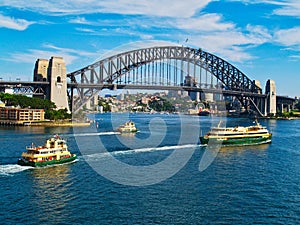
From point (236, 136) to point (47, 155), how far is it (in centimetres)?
1359

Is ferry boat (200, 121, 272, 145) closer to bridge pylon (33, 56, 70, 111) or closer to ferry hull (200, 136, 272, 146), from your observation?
ferry hull (200, 136, 272, 146)

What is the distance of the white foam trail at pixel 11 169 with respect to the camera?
15.3m

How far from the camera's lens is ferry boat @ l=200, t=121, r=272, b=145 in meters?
25.5

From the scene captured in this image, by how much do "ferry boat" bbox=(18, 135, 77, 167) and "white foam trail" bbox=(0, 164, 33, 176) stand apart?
0.88 ft

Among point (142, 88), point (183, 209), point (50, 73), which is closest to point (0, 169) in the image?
point (183, 209)

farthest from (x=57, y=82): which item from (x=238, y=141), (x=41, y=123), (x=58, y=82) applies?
(x=238, y=141)

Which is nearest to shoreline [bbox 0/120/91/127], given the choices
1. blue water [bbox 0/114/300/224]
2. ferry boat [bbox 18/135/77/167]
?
blue water [bbox 0/114/300/224]

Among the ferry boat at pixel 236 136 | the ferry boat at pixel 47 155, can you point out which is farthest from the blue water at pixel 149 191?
the ferry boat at pixel 236 136

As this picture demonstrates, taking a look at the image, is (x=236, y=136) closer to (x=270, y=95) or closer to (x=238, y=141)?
(x=238, y=141)

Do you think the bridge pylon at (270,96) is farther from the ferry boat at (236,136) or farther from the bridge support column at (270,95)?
the ferry boat at (236,136)

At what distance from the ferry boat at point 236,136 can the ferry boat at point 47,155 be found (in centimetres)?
1021

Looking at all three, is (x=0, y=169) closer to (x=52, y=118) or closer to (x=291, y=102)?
(x=52, y=118)

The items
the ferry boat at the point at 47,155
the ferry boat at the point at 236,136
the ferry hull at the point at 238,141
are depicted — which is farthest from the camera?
the ferry boat at the point at 236,136

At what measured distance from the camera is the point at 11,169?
1591cm
